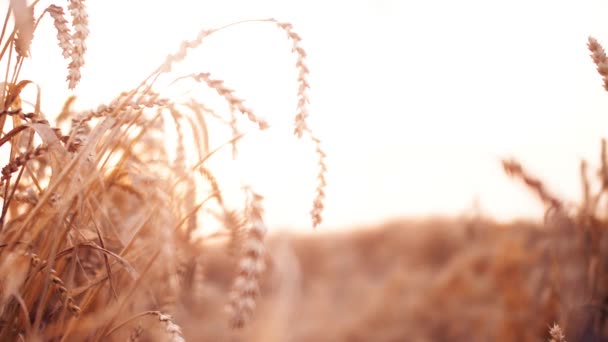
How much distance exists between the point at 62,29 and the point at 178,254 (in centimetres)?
33

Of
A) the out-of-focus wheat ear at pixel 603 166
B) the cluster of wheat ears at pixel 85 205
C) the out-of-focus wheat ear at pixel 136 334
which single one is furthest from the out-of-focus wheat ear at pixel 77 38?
the out-of-focus wheat ear at pixel 603 166

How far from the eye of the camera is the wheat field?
531mm

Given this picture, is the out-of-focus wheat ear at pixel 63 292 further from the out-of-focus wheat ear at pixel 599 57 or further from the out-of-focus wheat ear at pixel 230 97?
the out-of-focus wheat ear at pixel 599 57

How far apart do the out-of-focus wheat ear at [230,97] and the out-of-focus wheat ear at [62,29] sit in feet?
0.44

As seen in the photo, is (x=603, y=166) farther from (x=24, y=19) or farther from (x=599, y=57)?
(x=24, y=19)

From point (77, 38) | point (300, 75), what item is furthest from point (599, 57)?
point (77, 38)

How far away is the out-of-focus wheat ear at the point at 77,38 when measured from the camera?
0.54 metres

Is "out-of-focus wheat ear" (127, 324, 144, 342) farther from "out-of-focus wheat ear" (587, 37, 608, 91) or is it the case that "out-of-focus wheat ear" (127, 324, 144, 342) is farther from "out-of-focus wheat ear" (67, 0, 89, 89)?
"out-of-focus wheat ear" (587, 37, 608, 91)

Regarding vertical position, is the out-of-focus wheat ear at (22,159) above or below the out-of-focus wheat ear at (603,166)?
below

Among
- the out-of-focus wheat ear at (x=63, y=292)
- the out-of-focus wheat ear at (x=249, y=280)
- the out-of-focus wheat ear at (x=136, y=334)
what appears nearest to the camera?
the out-of-focus wheat ear at (x=249, y=280)

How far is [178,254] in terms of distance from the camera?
788mm

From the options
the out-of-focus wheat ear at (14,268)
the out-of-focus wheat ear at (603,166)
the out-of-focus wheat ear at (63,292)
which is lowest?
the out-of-focus wheat ear at (63,292)

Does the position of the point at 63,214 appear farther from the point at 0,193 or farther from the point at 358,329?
the point at 358,329

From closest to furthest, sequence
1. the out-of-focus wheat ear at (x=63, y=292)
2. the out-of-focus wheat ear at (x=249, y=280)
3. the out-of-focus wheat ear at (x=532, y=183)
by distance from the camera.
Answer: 1. the out-of-focus wheat ear at (x=249, y=280)
2. the out-of-focus wheat ear at (x=63, y=292)
3. the out-of-focus wheat ear at (x=532, y=183)
